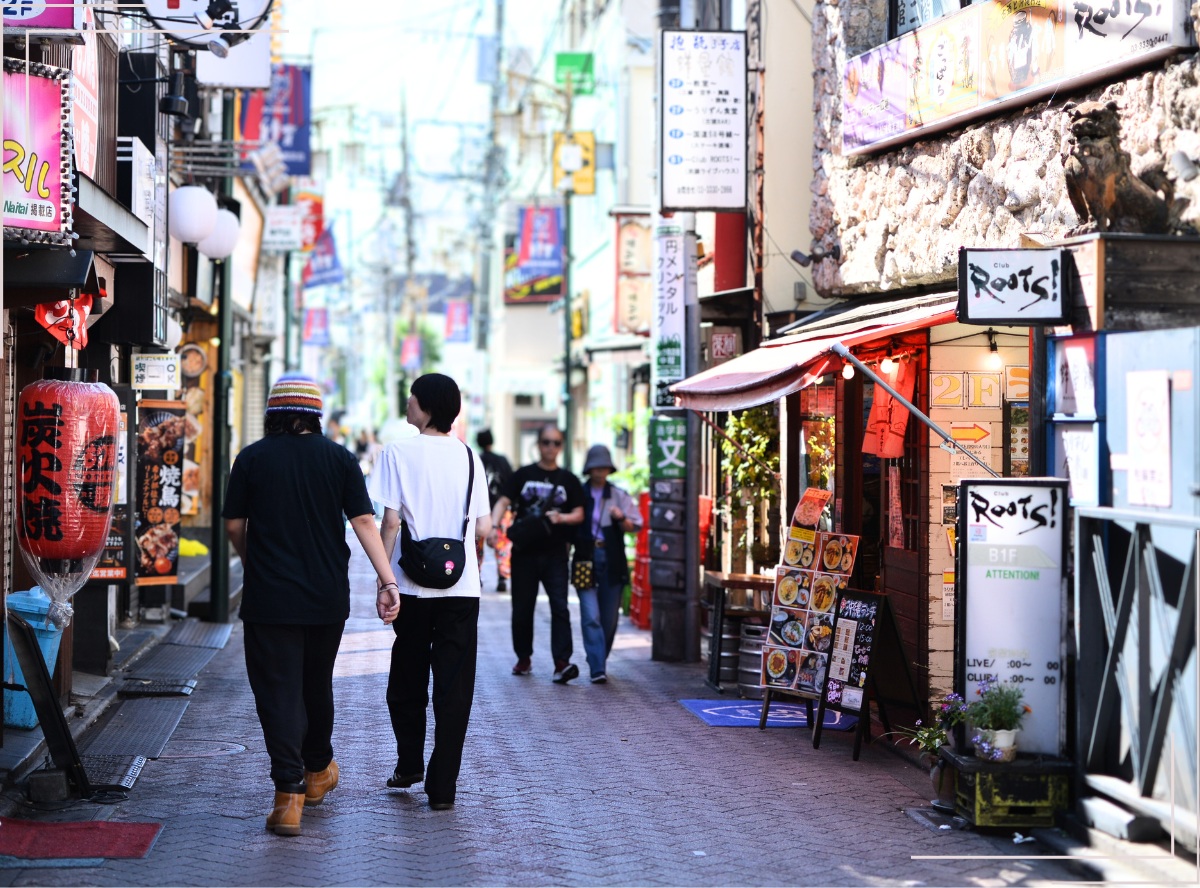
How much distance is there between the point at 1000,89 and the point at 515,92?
113ft

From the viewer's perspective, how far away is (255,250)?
24156 mm

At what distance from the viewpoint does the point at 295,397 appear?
21.5 ft

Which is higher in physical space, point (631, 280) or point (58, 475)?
point (631, 280)

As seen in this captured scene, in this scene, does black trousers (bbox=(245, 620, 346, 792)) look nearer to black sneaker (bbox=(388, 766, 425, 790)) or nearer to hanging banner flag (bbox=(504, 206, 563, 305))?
black sneaker (bbox=(388, 766, 425, 790))

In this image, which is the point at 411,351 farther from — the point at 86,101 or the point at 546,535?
the point at 86,101

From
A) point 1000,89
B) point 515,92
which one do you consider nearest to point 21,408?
point 1000,89

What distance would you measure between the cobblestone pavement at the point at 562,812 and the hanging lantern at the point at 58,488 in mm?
1312

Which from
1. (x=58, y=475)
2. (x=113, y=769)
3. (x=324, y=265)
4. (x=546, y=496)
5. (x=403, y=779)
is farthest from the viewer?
(x=324, y=265)

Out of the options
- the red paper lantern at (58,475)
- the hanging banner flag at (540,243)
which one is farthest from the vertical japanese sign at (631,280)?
the red paper lantern at (58,475)

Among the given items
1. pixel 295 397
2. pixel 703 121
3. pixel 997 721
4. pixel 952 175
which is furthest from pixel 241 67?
pixel 997 721

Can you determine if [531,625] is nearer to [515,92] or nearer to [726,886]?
[726,886]

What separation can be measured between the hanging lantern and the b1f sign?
17.1ft

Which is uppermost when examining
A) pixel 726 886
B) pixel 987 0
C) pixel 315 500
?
pixel 987 0

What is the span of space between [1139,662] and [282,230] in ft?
72.6
